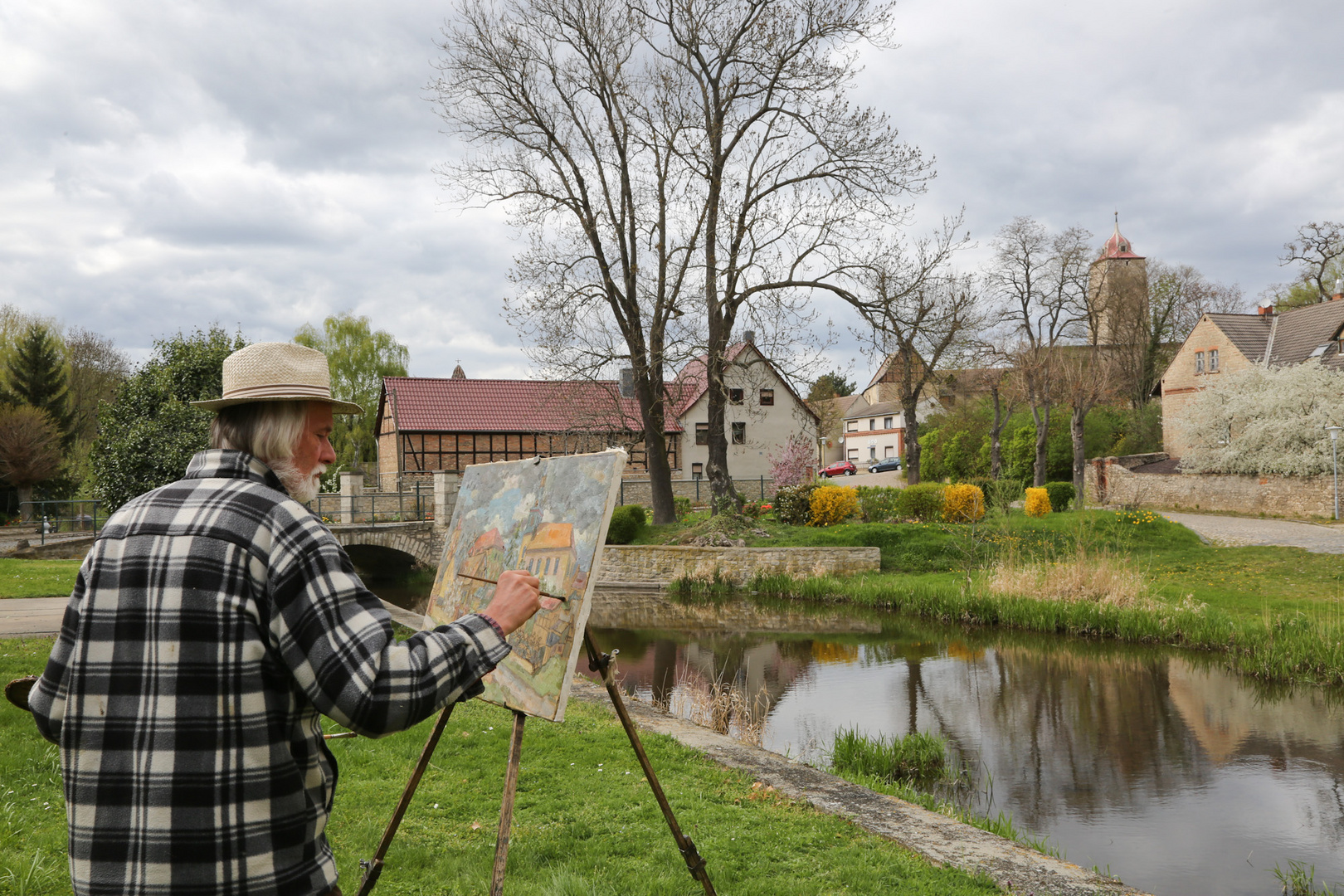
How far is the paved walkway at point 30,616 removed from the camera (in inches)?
364

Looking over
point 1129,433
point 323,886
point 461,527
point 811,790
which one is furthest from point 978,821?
point 1129,433

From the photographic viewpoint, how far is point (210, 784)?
5.85ft

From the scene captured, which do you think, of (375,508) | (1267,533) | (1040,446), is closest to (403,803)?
(1267,533)

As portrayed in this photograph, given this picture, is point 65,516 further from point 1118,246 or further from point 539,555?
point 1118,246

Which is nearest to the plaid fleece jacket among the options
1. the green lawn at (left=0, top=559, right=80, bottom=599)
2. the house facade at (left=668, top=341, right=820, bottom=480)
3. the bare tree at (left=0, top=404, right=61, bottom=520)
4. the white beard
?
the white beard

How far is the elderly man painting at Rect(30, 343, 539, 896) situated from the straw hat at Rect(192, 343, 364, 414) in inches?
11.1

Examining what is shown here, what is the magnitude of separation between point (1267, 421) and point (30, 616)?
3253cm

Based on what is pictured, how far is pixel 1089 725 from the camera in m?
9.12

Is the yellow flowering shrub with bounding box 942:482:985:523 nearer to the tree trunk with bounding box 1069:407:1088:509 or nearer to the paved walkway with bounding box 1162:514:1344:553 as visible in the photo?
the paved walkway with bounding box 1162:514:1344:553

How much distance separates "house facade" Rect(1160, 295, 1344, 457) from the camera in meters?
32.5

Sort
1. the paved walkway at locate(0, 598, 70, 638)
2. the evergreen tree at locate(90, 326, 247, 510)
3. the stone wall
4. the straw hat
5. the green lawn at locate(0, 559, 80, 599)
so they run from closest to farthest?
the straw hat
the paved walkway at locate(0, 598, 70, 638)
the green lawn at locate(0, 559, 80, 599)
the evergreen tree at locate(90, 326, 247, 510)
the stone wall

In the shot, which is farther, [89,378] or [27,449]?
[89,378]

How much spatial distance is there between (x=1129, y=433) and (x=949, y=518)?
2380 cm

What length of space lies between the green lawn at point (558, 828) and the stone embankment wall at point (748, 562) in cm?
1276
